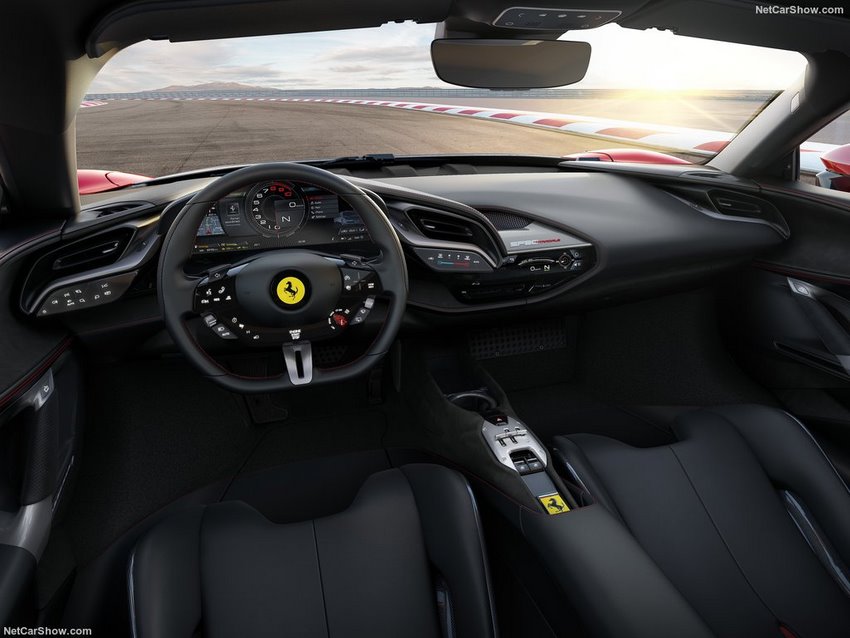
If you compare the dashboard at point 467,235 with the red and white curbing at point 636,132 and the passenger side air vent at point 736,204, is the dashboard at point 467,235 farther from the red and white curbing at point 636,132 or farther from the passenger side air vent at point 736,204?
the red and white curbing at point 636,132

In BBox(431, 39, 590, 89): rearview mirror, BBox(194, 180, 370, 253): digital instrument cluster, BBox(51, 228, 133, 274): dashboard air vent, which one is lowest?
BBox(51, 228, 133, 274): dashboard air vent

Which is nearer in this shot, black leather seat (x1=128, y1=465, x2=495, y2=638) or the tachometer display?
black leather seat (x1=128, y1=465, x2=495, y2=638)

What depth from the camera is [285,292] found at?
1674mm

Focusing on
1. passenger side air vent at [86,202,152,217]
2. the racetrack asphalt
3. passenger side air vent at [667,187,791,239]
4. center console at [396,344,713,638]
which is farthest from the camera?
the racetrack asphalt

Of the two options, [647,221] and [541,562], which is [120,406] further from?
[647,221]

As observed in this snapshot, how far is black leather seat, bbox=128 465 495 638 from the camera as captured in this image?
1470 millimetres

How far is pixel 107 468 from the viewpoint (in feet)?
7.20

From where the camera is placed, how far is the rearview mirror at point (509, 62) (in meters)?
1.63

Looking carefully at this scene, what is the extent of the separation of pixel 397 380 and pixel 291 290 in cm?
103

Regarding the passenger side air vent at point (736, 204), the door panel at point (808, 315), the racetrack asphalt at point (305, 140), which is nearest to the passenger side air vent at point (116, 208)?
the passenger side air vent at point (736, 204)

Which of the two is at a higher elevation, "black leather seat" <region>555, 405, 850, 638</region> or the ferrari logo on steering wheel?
the ferrari logo on steering wheel

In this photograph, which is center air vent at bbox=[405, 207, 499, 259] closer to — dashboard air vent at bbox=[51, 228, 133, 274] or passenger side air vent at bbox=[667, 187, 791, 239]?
dashboard air vent at bbox=[51, 228, 133, 274]

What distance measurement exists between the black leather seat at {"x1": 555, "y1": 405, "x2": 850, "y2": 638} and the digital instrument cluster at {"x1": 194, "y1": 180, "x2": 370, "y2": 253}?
3.37 feet

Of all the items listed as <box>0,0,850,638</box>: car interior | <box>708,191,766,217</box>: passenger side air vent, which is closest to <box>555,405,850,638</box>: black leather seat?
<box>0,0,850,638</box>: car interior
